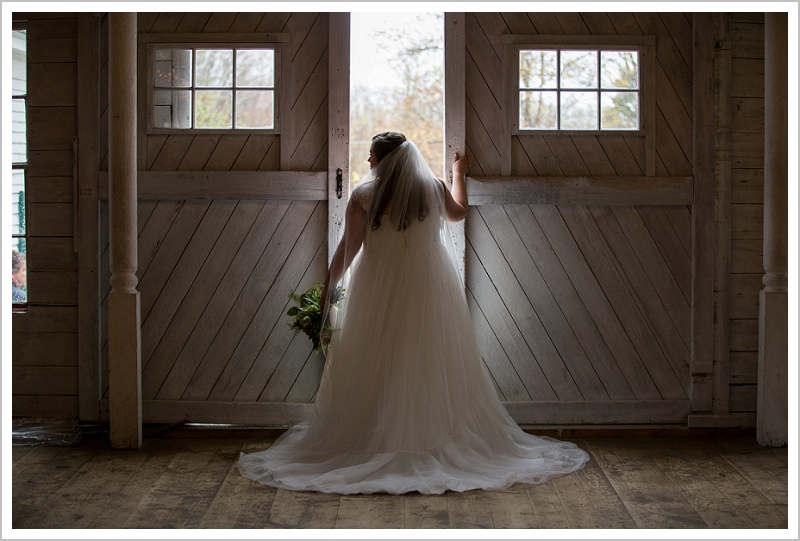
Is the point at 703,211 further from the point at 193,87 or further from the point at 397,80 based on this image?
the point at 397,80

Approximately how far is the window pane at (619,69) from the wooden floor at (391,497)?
2.10 metres

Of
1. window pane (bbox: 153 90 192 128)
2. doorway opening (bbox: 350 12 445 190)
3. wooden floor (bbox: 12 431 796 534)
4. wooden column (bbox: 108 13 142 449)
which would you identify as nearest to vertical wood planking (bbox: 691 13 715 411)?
wooden floor (bbox: 12 431 796 534)

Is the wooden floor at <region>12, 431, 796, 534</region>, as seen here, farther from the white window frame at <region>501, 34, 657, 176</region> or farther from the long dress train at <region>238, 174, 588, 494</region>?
the white window frame at <region>501, 34, 657, 176</region>

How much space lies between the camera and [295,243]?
4.85 metres

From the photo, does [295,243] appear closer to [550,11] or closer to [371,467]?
[371,467]

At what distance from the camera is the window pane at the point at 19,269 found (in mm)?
5031

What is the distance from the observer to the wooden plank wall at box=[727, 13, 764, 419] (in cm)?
484

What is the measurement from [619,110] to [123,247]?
292cm

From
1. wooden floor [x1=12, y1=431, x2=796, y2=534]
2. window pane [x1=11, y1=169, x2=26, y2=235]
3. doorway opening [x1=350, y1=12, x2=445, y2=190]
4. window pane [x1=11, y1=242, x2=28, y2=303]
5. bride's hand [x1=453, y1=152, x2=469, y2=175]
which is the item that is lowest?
Answer: wooden floor [x1=12, y1=431, x2=796, y2=534]

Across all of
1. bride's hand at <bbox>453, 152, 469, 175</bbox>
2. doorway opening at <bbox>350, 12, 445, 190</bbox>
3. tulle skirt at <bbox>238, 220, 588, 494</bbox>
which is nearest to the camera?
tulle skirt at <bbox>238, 220, 588, 494</bbox>

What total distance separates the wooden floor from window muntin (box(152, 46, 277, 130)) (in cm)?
193

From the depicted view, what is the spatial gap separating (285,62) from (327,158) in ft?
1.98

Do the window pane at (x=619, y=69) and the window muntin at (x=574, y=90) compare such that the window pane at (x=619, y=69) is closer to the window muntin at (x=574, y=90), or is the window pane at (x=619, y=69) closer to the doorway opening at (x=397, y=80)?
the window muntin at (x=574, y=90)

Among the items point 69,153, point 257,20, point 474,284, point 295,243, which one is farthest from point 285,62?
point 474,284
